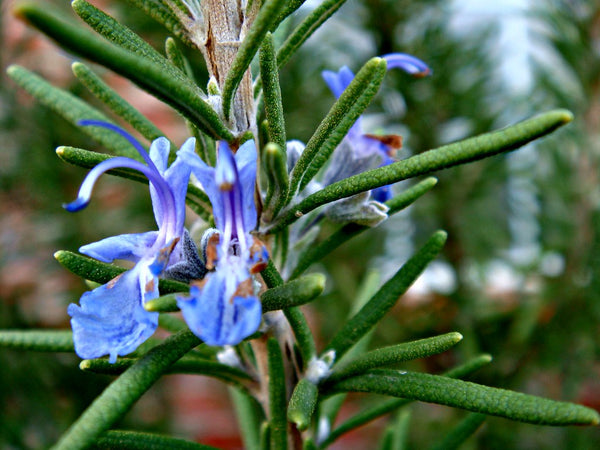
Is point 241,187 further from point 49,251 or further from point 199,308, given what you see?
point 49,251

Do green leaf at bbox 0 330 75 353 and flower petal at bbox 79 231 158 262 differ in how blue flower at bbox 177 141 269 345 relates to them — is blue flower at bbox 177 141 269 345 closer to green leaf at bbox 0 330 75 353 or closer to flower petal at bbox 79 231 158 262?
flower petal at bbox 79 231 158 262

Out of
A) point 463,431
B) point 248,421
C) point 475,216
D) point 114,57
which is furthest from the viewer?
point 475,216

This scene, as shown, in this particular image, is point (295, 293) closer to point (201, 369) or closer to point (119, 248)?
point (119, 248)

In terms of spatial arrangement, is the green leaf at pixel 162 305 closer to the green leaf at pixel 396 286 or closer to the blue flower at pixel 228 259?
the blue flower at pixel 228 259

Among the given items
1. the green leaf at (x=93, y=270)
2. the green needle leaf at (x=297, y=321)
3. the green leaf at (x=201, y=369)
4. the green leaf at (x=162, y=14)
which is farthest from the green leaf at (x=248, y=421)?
the green leaf at (x=162, y=14)

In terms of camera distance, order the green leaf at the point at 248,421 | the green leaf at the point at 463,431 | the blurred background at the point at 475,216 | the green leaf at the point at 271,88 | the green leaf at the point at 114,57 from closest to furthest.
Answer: the green leaf at the point at 114,57 < the green leaf at the point at 271,88 < the green leaf at the point at 463,431 < the green leaf at the point at 248,421 < the blurred background at the point at 475,216

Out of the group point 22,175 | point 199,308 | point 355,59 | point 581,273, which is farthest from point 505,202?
point 22,175

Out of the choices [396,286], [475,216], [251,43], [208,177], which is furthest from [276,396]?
[475,216]
